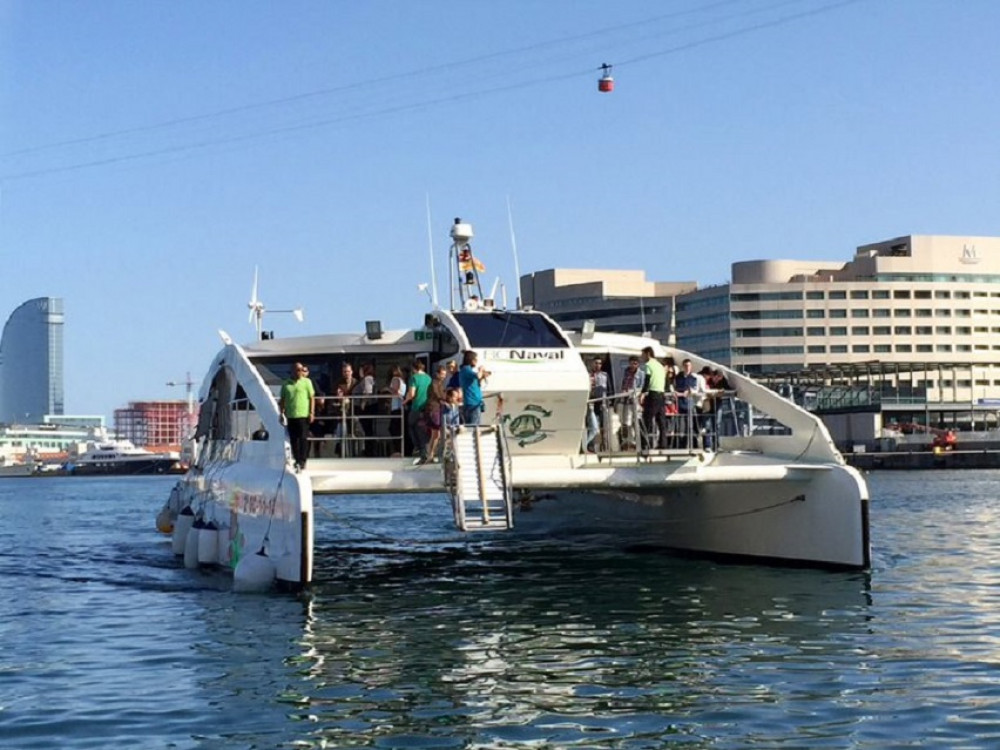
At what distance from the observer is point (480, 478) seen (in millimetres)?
16672

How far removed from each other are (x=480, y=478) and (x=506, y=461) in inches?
20.4

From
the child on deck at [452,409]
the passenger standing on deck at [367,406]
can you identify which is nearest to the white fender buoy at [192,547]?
the passenger standing on deck at [367,406]

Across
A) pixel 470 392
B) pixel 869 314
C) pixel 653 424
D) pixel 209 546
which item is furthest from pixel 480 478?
pixel 869 314

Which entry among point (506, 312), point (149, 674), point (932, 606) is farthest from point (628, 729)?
point (506, 312)

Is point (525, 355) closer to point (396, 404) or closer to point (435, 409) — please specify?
point (435, 409)

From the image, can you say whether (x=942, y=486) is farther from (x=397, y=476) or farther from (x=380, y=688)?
(x=380, y=688)

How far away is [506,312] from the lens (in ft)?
67.6

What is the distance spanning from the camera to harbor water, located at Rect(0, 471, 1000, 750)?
9703mm

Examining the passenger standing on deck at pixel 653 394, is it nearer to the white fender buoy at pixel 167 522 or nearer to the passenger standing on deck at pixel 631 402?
the passenger standing on deck at pixel 631 402

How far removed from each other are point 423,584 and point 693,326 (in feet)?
465

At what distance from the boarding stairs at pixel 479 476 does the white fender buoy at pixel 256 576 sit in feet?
8.33

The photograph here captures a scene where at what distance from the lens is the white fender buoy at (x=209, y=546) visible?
68.7 ft

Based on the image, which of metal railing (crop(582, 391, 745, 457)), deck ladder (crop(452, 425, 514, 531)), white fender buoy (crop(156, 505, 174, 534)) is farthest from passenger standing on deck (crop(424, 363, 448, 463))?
white fender buoy (crop(156, 505, 174, 534))

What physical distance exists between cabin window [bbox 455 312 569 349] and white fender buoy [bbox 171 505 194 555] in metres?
7.30
